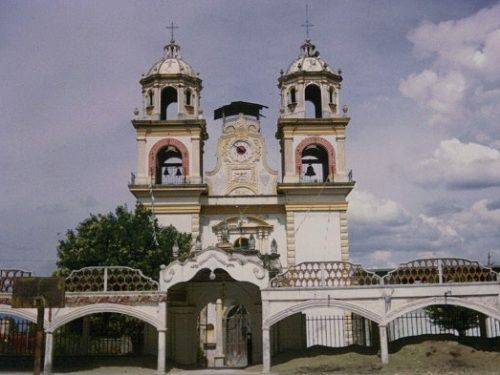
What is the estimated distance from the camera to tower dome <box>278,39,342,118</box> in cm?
3966

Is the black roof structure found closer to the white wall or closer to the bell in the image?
the bell

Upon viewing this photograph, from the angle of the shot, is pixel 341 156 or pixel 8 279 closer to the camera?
pixel 8 279

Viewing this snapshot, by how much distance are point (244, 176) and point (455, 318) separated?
48.2 feet

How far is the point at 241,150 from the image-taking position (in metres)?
39.2

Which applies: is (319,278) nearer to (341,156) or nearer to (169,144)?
(341,156)

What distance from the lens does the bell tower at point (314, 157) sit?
37281 mm

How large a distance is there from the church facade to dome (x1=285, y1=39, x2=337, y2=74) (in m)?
0.07

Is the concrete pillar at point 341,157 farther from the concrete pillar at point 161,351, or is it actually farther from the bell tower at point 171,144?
the concrete pillar at point 161,351

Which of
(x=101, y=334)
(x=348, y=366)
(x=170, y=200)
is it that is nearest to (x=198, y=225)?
(x=170, y=200)

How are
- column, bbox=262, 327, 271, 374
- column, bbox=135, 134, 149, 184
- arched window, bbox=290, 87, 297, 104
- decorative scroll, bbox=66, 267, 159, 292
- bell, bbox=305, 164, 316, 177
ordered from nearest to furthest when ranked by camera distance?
column, bbox=262, 327, 271, 374, decorative scroll, bbox=66, 267, 159, 292, column, bbox=135, 134, 149, 184, bell, bbox=305, 164, 316, 177, arched window, bbox=290, 87, 297, 104

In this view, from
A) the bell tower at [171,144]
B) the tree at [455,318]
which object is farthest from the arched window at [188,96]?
the tree at [455,318]

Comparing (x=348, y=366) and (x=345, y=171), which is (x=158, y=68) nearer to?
(x=345, y=171)

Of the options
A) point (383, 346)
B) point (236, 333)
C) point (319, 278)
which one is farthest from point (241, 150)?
point (383, 346)

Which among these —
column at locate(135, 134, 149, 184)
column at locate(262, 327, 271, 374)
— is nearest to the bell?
column at locate(135, 134, 149, 184)
